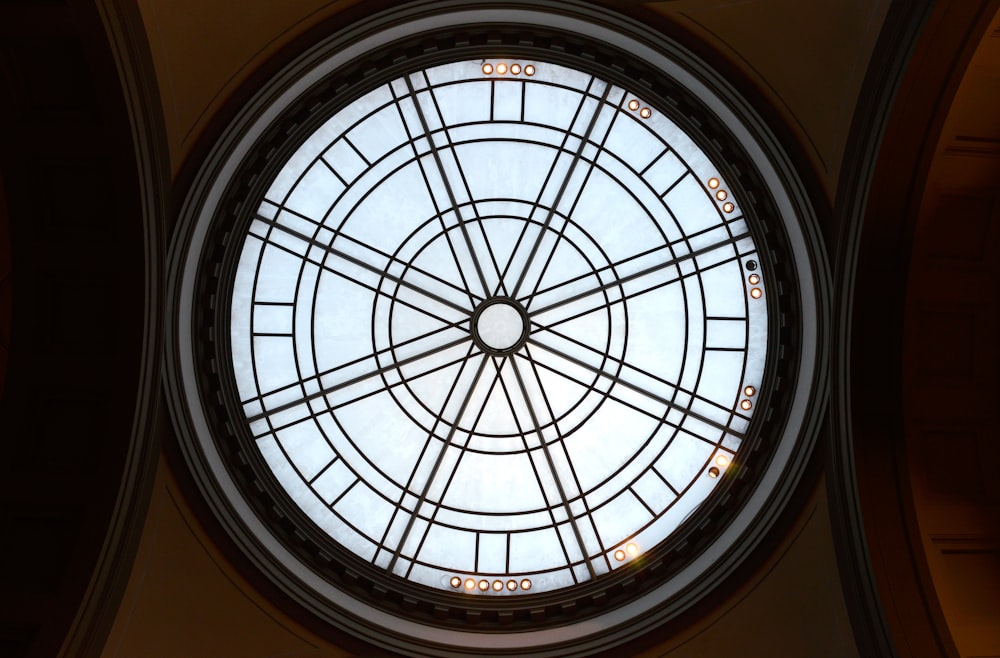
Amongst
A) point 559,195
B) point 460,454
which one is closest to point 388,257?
point 559,195

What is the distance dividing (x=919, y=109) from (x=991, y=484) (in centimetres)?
445

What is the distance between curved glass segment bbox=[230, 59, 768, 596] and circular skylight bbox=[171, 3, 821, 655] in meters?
0.04

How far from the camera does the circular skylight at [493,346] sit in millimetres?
10484

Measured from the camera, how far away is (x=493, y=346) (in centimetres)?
1187

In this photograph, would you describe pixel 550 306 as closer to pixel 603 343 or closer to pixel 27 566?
pixel 603 343

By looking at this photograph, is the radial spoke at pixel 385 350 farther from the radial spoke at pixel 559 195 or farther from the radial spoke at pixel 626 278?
the radial spoke at pixel 626 278

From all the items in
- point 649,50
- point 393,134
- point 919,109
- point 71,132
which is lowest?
point 919,109

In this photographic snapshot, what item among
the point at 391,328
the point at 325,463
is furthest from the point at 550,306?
the point at 325,463

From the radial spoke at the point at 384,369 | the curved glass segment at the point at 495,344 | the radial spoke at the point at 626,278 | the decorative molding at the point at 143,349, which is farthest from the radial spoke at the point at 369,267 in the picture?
the decorative molding at the point at 143,349

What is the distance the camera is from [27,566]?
29.3 feet

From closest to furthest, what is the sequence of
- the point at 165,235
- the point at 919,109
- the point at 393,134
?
the point at 919,109
the point at 165,235
the point at 393,134

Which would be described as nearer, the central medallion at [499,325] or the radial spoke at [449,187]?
the radial spoke at [449,187]

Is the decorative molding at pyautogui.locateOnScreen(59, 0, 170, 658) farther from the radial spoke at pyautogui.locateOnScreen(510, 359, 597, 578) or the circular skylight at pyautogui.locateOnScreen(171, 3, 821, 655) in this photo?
the radial spoke at pyautogui.locateOnScreen(510, 359, 597, 578)

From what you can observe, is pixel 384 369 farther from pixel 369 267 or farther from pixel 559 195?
pixel 559 195
